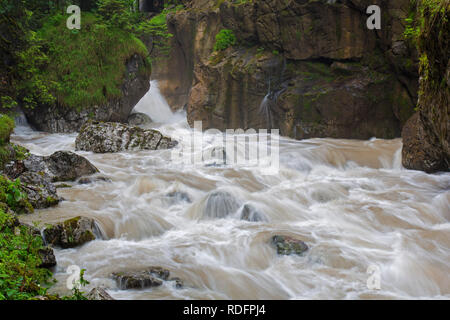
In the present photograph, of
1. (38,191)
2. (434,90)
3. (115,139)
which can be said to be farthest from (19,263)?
(115,139)

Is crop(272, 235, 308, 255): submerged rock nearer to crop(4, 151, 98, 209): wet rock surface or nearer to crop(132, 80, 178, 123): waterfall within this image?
crop(4, 151, 98, 209): wet rock surface

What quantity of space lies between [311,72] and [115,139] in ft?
23.6

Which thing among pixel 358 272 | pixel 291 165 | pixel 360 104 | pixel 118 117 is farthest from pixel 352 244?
pixel 118 117

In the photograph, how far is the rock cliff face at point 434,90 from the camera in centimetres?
695

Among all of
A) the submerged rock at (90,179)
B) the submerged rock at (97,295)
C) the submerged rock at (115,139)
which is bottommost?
the submerged rock at (97,295)

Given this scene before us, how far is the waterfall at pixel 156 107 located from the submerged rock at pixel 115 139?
20.9 ft

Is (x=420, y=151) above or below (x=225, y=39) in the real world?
below

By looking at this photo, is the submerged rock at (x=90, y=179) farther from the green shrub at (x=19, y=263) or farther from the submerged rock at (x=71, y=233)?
the green shrub at (x=19, y=263)

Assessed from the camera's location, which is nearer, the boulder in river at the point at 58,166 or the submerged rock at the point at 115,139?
the boulder in river at the point at 58,166

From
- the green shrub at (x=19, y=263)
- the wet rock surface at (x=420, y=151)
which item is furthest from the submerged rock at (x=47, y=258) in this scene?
the wet rock surface at (x=420, y=151)

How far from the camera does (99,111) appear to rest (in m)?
14.6

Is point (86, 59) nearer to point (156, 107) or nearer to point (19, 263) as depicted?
point (156, 107)

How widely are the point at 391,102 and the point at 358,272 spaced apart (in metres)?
9.24

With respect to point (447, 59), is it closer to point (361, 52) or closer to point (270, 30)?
point (361, 52)
